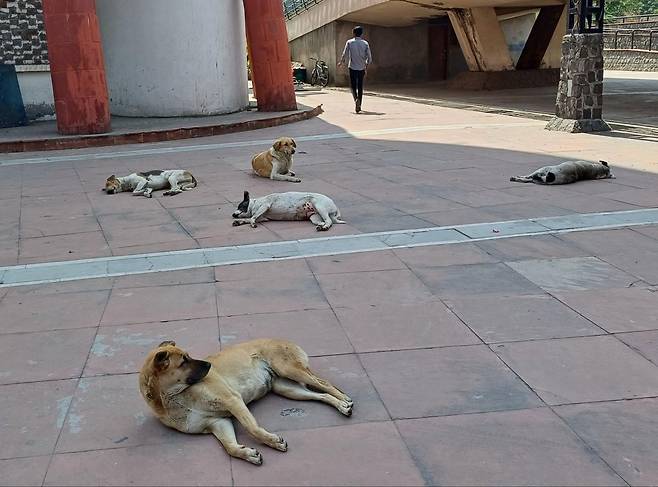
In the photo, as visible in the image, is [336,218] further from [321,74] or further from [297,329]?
[321,74]

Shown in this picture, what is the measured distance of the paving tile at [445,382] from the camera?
3.57 metres

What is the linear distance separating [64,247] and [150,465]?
14.0 feet

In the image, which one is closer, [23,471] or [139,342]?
[23,471]

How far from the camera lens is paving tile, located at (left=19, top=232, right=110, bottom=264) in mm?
6625

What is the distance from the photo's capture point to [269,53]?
1838 cm

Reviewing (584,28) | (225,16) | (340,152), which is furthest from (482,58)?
(340,152)

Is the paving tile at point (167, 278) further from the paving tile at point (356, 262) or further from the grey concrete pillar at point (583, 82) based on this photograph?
the grey concrete pillar at point (583, 82)

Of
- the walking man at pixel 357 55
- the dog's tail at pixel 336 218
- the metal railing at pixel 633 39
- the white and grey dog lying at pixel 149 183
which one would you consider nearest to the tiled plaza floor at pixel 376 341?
the dog's tail at pixel 336 218

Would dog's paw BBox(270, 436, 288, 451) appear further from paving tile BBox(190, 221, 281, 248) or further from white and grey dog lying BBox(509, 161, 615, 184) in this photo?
white and grey dog lying BBox(509, 161, 615, 184)

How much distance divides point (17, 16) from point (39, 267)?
13.2 m

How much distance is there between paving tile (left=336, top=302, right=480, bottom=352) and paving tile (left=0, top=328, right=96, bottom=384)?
1.62 meters

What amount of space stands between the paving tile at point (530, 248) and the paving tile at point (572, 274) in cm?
14

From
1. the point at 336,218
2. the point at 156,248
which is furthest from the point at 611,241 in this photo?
the point at 156,248

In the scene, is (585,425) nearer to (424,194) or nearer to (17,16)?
(424,194)
